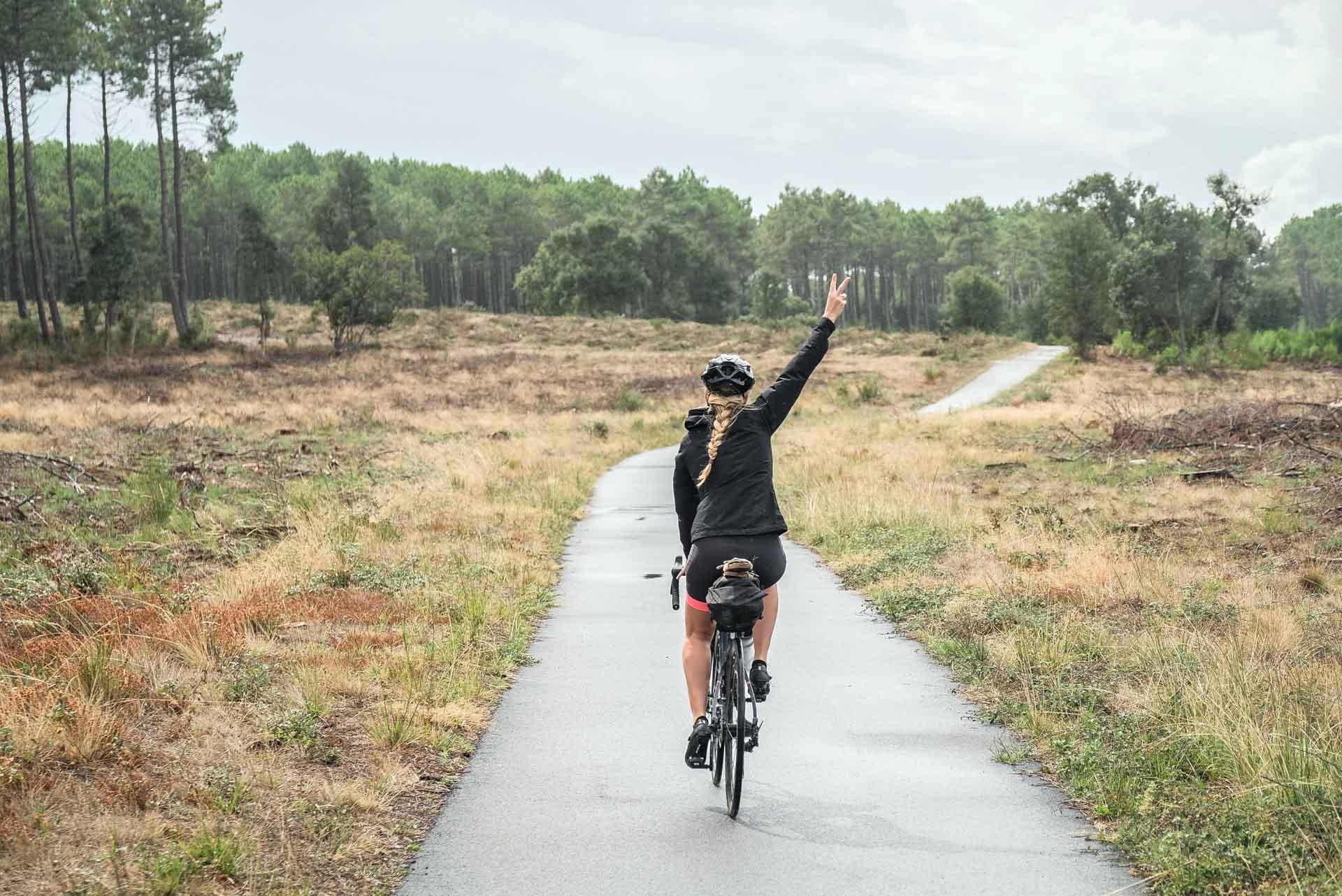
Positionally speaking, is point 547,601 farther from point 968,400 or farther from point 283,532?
point 968,400

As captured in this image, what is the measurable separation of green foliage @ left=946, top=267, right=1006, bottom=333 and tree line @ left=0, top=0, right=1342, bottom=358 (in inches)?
6.8

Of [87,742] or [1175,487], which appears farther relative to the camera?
[1175,487]

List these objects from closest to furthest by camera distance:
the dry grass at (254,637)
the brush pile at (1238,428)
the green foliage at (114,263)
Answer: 1. the dry grass at (254,637)
2. the brush pile at (1238,428)
3. the green foliage at (114,263)

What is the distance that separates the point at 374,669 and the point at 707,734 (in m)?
3.34

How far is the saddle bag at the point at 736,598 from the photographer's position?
5090mm

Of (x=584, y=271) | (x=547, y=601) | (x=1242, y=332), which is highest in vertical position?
(x=584, y=271)

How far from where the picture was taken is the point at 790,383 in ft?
18.0

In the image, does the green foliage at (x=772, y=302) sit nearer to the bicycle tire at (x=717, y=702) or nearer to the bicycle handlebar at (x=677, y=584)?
the bicycle handlebar at (x=677, y=584)

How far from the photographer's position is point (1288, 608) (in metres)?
9.71

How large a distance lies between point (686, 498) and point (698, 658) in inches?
31.1

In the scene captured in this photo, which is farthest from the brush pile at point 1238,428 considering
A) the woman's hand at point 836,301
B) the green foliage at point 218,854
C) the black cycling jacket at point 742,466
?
the green foliage at point 218,854

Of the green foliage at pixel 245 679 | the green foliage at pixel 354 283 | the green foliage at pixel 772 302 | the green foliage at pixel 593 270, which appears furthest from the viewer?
the green foliage at pixel 772 302

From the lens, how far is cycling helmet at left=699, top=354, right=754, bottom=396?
5.36m

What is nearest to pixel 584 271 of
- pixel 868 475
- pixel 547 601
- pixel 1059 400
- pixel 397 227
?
pixel 397 227
